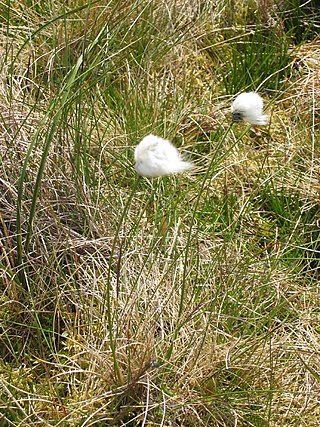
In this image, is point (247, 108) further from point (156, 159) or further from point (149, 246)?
point (149, 246)

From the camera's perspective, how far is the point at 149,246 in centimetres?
194

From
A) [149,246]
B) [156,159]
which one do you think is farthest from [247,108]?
[149,246]

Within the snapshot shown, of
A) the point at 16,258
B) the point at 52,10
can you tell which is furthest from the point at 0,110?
the point at 52,10

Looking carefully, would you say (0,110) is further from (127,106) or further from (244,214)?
(244,214)

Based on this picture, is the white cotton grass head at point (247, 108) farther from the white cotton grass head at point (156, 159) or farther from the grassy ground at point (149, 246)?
the white cotton grass head at point (156, 159)

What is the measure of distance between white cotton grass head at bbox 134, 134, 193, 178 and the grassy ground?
68mm

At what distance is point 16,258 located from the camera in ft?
6.15

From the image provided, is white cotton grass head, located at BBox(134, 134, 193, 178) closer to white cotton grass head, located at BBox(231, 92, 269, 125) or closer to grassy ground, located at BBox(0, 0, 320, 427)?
grassy ground, located at BBox(0, 0, 320, 427)

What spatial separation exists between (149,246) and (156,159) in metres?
0.69

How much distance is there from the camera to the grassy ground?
1683 millimetres

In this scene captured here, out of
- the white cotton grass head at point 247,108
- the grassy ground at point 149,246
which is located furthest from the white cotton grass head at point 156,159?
the white cotton grass head at point 247,108

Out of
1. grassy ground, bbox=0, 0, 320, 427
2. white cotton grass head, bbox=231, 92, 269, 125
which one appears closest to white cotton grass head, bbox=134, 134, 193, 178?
grassy ground, bbox=0, 0, 320, 427

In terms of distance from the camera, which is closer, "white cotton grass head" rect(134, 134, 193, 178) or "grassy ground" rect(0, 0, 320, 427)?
"white cotton grass head" rect(134, 134, 193, 178)

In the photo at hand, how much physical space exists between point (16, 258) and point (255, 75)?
126cm
